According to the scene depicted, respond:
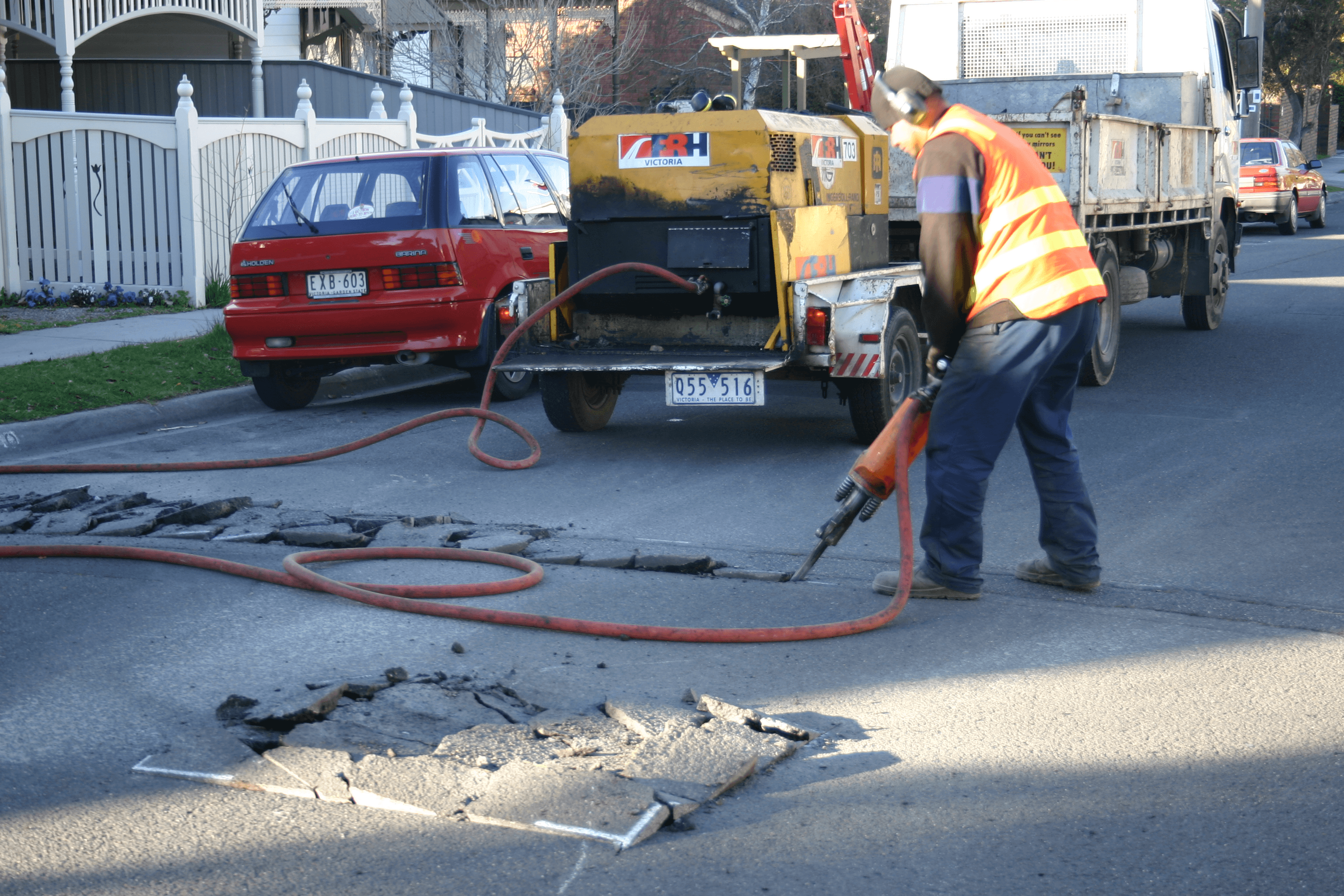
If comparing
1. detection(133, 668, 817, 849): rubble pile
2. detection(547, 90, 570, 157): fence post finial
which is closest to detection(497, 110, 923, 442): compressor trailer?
detection(133, 668, 817, 849): rubble pile

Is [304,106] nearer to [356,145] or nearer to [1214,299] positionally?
[356,145]

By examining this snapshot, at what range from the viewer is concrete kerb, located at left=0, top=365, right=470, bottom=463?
26.8 ft

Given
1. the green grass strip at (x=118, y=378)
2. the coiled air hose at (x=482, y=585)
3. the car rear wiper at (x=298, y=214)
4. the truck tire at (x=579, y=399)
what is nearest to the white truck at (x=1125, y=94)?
the truck tire at (x=579, y=399)

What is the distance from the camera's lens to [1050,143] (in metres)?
9.23

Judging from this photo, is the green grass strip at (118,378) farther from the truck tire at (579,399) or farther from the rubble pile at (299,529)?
the truck tire at (579,399)

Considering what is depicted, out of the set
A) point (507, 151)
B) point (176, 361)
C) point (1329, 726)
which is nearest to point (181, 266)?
point (176, 361)

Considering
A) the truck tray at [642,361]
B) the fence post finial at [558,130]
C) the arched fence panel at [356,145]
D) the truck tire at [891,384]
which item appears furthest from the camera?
the fence post finial at [558,130]

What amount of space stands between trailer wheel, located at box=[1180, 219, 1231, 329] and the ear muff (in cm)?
889

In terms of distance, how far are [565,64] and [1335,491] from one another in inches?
880

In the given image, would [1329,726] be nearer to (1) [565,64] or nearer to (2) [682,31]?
(1) [565,64]

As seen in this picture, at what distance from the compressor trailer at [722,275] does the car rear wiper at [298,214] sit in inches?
74.3

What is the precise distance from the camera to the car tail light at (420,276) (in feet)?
29.4

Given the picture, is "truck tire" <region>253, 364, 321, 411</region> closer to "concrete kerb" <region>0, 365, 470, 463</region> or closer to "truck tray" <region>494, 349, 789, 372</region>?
"concrete kerb" <region>0, 365, 470, 463</region>

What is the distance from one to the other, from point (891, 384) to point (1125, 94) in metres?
5.29
